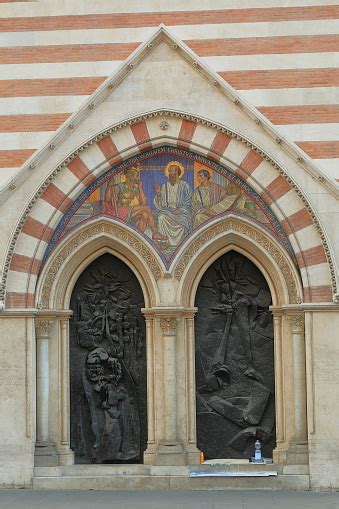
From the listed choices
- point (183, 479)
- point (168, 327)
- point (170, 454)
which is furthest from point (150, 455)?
point (168, 327)

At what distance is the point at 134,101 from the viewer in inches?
809

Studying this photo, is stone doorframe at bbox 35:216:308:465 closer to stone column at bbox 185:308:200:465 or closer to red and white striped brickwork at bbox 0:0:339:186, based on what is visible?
stone column at bbox 185:308:200:465

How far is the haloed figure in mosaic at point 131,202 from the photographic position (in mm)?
→ 20656

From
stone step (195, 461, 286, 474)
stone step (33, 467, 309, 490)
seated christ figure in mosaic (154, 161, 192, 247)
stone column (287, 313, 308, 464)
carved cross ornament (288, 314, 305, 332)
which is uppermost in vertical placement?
seated christ figure in mosaic (154, 161, 192, 247)

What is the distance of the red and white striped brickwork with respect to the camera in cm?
2030

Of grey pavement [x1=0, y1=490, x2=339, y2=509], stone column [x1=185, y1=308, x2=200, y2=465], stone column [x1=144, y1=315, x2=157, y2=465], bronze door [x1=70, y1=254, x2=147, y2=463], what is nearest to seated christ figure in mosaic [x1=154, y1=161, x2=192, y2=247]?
bronze door [x1=70, y1=254, x2=147, y2=463]

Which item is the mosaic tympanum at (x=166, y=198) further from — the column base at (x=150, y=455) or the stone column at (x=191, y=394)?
the column base at (x=150, y=455)

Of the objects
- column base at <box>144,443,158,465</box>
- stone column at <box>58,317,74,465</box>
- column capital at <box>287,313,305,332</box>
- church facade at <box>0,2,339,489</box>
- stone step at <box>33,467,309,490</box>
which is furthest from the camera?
stone column at <box>58,317,74,465</box>

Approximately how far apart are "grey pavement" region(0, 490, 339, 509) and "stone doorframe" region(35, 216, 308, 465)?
0.75 metres

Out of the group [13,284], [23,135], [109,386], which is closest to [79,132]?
[23,135]

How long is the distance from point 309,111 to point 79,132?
317cm

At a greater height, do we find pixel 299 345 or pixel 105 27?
pixel 105 27

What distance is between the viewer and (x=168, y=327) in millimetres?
20547

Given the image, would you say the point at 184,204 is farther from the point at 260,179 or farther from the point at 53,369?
the point at 53,369
